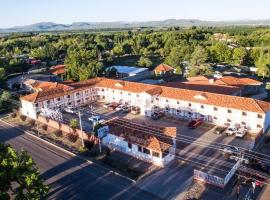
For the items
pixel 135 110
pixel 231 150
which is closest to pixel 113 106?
pixel 135 110

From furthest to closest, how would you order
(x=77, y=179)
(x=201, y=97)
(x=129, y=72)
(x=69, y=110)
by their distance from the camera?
(x=129, y=72) < (x=69, y=110) < (x=201, y=97) < (x=77, y=179)

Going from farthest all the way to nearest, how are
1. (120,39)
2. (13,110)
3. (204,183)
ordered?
1. (120,39)
2. (13,110)
3. (204,183)

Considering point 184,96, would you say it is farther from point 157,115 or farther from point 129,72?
point 129,72

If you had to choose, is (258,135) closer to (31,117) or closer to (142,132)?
(142,132)

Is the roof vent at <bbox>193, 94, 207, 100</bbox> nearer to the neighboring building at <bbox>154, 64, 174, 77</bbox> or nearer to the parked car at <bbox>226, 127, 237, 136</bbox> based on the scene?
the parked car at <bbox>226, 127, 237, 136</bbox>

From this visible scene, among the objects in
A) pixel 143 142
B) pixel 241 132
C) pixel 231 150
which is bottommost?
pixel 231 150

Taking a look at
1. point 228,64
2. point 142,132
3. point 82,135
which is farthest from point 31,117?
point 228,64

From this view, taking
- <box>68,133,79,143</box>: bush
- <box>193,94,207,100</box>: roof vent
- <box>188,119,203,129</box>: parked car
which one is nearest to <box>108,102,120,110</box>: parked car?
<box>68,133,79,143</box>: bush

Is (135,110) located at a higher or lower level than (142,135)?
lower
